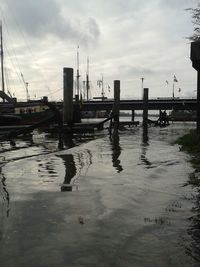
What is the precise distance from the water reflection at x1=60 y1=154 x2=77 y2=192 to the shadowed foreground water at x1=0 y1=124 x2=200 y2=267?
0.08 feet

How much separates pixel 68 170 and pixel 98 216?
5.35 metres

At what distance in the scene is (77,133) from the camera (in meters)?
31.3

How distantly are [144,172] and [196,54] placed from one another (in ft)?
17.7

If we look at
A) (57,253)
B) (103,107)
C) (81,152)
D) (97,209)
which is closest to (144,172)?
(97,209)

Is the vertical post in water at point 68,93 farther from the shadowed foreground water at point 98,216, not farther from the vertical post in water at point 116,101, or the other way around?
the shadowed foreground water at point 98,216

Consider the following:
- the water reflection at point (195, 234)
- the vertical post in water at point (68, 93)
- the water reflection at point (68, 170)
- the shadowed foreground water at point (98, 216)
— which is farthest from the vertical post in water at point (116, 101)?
the water reflection at point (195, 234)

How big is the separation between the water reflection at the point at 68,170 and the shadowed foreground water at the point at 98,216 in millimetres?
24

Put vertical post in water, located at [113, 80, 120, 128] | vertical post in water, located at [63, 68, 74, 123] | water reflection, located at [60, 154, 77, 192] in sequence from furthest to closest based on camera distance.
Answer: vertical post in water, located at [113, 80, 120, 128]
vertical post in water, located at [63, 68, 74, 123]
water reflection, located at [60, 154, 77, 192]

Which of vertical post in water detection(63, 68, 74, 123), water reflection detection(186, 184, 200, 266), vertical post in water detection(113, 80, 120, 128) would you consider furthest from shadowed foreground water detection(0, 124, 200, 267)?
vertical post in water detection(113, 80, 120, 128)

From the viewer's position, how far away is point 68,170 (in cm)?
1306

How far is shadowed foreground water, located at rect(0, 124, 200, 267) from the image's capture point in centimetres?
586

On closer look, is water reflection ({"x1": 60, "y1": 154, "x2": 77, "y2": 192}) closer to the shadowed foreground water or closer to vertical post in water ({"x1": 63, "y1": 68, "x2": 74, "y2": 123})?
the shadowed foreground water

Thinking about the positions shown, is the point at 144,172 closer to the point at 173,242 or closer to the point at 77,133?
the point at 173,242

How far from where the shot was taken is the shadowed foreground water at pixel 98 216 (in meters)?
5.86
